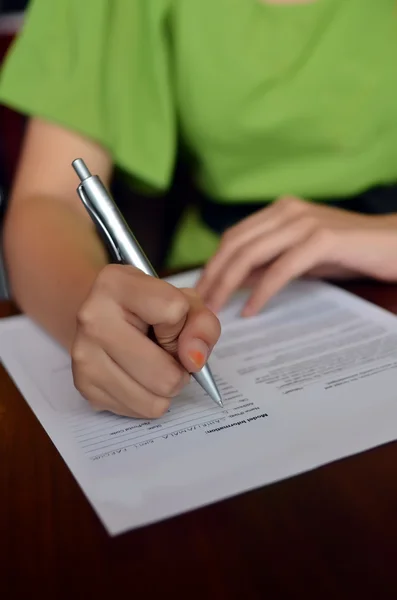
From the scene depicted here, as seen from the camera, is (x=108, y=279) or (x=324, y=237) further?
(x=324, y=237)

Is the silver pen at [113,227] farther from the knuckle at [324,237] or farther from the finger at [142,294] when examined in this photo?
the knuckle at [324,237]

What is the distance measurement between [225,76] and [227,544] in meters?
0.54

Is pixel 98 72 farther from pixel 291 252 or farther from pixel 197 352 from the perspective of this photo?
pixel 197 352

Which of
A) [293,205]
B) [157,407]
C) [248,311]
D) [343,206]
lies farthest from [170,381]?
[343,206]

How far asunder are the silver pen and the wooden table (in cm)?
9

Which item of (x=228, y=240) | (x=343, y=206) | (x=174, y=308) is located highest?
(x=174, y=308)

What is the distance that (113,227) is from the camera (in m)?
0.40

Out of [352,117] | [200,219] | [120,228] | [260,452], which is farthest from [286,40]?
[260,452]

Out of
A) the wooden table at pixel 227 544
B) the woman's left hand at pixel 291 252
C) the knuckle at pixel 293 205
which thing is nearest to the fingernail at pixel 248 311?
the woman's left hand at pixel 291 252

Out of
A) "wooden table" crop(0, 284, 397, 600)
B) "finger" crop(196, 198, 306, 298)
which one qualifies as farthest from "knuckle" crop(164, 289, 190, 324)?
"finger" crop(196, 198, 306, 298)

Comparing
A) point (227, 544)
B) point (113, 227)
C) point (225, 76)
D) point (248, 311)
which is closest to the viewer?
point (227, 544)

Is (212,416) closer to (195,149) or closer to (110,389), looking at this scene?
(110,389)

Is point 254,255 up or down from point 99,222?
down

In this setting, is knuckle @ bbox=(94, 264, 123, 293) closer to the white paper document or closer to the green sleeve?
the white paper document
